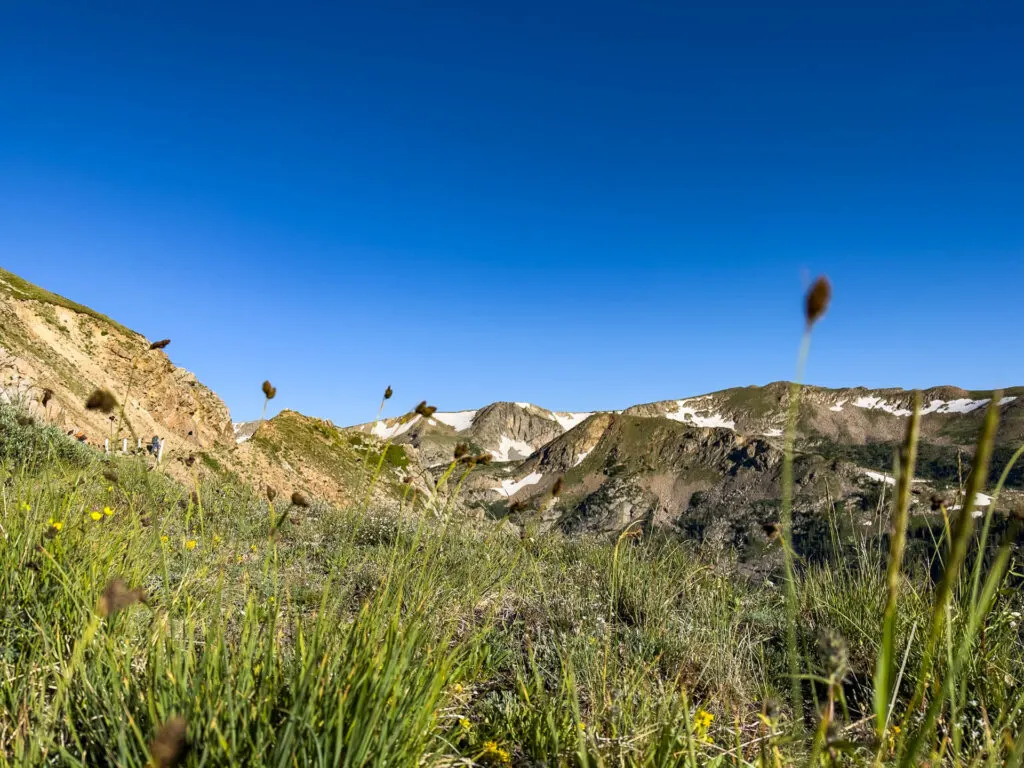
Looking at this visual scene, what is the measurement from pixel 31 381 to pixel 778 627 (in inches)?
581

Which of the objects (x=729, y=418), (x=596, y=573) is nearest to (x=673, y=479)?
(x=729, y=418)

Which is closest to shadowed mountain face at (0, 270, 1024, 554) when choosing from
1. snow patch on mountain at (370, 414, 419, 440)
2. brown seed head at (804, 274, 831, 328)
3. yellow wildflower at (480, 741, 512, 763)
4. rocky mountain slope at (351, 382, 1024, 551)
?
snow patch on mountain at (370, 414, 419, 440)

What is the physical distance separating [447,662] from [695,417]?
19293cm

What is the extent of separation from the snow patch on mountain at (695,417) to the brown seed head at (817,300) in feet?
600

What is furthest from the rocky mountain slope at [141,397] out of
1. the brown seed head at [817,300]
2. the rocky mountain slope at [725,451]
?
the rocky mountain slope at [725,451]

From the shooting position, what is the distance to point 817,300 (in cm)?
75

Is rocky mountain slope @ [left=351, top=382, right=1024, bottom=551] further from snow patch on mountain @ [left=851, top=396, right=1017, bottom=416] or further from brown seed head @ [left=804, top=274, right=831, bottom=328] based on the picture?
brown seed head @ [left=804, top=274, right=831, bottom=328]

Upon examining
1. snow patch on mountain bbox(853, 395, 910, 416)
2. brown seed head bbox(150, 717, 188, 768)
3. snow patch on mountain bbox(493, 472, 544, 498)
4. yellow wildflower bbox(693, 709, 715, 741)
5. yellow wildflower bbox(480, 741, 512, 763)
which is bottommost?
snow patch on mountain bbox(493, 472, 544, 498)

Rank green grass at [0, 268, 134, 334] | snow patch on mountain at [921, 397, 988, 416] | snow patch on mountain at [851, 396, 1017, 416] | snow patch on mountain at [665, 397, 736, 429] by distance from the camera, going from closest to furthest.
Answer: green grass at [0, 268, 134, 334], snow patch on mountain at [921, 397, 988, 416], snow patch on mountain at [851, 396, 1017, 416], snow patch on mountain at [665, 397, 736, 429]

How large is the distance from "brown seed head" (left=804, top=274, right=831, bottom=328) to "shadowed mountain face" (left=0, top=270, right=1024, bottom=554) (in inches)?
6.1

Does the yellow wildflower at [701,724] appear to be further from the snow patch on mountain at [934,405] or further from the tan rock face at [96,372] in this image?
the snow patch on mountain at [934,405]

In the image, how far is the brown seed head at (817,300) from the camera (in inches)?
28.8

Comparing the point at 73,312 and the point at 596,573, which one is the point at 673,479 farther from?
the point at 596,573

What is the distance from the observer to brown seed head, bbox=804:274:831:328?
731 millimetres
